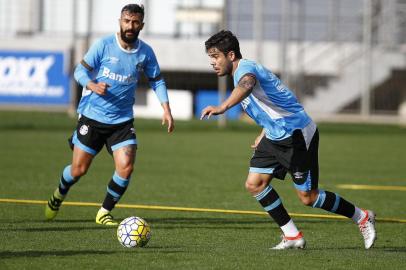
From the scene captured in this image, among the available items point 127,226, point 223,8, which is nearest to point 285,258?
point 127,226

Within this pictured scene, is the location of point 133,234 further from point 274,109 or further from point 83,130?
point 83,130

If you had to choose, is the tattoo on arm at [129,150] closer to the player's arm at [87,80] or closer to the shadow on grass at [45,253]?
the player's arm at [87,80]

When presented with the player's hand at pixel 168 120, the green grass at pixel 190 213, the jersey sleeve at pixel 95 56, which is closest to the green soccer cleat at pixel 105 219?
the green grass at pixel 190 213

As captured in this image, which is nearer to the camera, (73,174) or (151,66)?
(73,174)

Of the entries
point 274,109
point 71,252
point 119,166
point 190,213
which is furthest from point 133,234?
point 190,213

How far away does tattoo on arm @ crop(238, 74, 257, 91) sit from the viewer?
26.2 feet

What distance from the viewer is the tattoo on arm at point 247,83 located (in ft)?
26.2

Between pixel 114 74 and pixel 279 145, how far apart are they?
7.35 feet

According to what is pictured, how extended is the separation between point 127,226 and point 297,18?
2202 centimetres

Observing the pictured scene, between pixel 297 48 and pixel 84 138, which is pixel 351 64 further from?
pixel 84 138

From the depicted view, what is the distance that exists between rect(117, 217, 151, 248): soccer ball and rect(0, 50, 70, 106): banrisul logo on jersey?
20.3 metres

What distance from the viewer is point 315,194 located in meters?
8.67

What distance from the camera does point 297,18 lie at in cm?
2964

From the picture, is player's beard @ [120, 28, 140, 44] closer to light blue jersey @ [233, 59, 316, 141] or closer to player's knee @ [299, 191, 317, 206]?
light blue jersey @ [233, 59, 316, 141]
